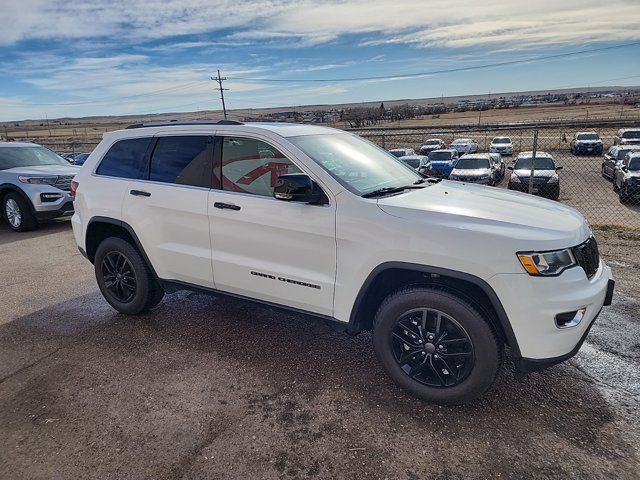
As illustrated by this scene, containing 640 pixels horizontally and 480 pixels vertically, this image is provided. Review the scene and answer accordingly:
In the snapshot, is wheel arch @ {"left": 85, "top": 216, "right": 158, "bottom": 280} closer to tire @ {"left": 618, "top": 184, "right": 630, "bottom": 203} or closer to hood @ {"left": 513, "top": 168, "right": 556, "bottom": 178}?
hood @ {"left": 513, "top": 168, "right": 556, "bottom": 178}

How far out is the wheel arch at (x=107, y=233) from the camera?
4.08 meters

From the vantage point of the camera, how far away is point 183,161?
379 cm

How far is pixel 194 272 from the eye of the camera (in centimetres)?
378

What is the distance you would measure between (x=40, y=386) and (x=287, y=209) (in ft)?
7.61

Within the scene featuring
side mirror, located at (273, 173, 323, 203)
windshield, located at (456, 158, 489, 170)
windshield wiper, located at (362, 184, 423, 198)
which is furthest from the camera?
windshield, located at (456, 158, 489, 170)

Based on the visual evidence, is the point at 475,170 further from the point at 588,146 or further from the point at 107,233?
the point at 588,146

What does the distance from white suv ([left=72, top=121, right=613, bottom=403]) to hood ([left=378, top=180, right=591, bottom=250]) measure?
1 centimetres

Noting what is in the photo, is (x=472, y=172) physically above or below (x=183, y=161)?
below

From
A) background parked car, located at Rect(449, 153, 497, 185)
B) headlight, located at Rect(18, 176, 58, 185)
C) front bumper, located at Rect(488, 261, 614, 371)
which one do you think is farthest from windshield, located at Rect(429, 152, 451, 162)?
front bumper, located at Rect(488, 261, 614, 371)

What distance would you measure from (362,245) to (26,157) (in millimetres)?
9609

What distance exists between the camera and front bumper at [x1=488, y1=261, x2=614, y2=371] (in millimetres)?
2477

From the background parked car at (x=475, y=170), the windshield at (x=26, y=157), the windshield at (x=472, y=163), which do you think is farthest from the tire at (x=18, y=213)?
the windshield at (x=472, y=163)

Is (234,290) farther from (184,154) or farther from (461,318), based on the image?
(461,318)

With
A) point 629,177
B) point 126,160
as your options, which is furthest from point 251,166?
point 629,177
